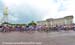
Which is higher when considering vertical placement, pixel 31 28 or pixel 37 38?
pixel 31 28

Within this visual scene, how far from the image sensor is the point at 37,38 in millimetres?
1281

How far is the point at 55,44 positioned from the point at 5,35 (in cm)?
53

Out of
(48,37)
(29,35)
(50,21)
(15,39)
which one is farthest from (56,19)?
(15,39)

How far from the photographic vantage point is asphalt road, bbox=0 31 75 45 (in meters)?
1.23

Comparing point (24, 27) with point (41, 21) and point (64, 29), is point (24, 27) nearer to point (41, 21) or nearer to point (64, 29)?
point (41, 21)

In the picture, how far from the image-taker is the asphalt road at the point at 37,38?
1229 mm

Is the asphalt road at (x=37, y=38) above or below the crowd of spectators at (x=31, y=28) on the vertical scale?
below

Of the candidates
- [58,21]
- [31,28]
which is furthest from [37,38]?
[58,21]

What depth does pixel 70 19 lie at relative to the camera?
3.92 feet

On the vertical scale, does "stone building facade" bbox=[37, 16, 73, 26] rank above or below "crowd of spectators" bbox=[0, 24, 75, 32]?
above

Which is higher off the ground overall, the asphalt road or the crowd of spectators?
the crowd of spectators

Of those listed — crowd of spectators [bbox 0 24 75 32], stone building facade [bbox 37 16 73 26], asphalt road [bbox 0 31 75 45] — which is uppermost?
stone building facade [bbox 37 16 73 26]

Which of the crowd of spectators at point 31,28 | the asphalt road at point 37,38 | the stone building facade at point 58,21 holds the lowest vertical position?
the asphalt road at point 37,38

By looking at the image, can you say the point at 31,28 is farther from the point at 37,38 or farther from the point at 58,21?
the point at 58,21
